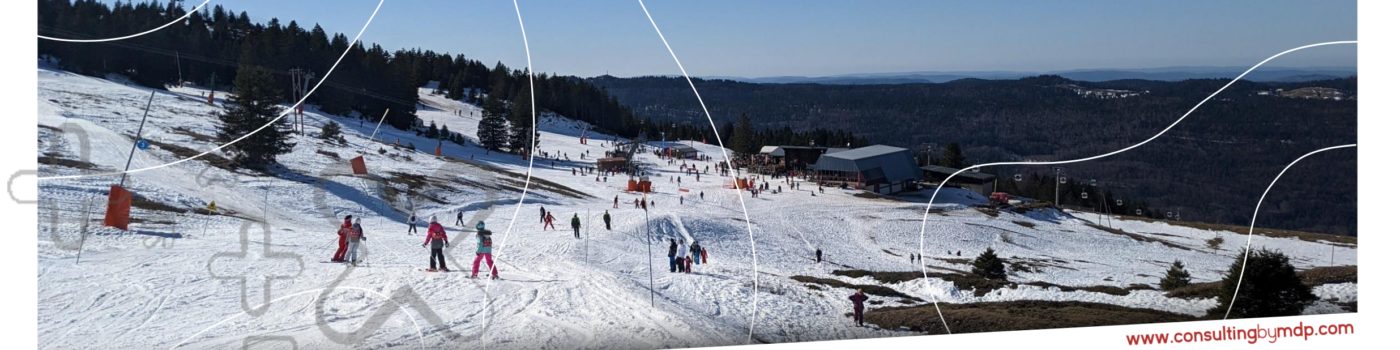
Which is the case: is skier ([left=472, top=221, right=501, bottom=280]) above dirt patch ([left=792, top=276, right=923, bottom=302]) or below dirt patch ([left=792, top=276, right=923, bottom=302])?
above

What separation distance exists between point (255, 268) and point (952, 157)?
1777 centimetres

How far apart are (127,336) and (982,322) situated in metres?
7.68

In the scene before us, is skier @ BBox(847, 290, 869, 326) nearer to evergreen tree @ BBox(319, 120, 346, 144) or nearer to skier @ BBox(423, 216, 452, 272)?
skier @ BBox(423, 216, 452, 272)

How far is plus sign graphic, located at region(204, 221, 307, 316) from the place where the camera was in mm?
7414

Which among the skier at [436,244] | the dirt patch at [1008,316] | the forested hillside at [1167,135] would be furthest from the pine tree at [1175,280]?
the skier at [436,244]

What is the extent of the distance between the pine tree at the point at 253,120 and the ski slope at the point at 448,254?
43 centimetres

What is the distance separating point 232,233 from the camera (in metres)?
9.73

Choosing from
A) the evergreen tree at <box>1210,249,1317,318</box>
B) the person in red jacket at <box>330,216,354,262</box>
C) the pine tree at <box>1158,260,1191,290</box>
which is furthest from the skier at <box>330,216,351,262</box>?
the pine tree at <box>1158,260,1191,290</box>

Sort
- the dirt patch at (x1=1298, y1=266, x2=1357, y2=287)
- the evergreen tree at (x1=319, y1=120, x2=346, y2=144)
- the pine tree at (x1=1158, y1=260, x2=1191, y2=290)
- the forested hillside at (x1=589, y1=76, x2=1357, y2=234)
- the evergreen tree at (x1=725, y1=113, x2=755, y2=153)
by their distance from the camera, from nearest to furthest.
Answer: the dirt patch at (x1=1298, y1=266, x2=1357, y2=287) < the pine tree at (x1=1158, y1=260, x2=1191, y2=290) < the forested hillside at (x1=589, y1=76, x2=1357, y2=234) < the evergreen tree at (x1=319, y1=120, x2=346, y2=144) < the evergreen tree at (x1=725, y1=113, x2=755, y2=153)

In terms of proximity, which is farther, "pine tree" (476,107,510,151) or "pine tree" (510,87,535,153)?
"pine tree" (476,107,510,151)

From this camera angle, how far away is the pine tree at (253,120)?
1398 cm

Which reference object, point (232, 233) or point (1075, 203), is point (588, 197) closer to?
point (232, 233)

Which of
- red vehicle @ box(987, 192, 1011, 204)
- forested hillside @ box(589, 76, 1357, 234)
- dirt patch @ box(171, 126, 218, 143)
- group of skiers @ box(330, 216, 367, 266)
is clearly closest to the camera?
group of skiers @ box(330, 216, 367, 266)

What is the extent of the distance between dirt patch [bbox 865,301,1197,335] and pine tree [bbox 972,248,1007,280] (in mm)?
2409
